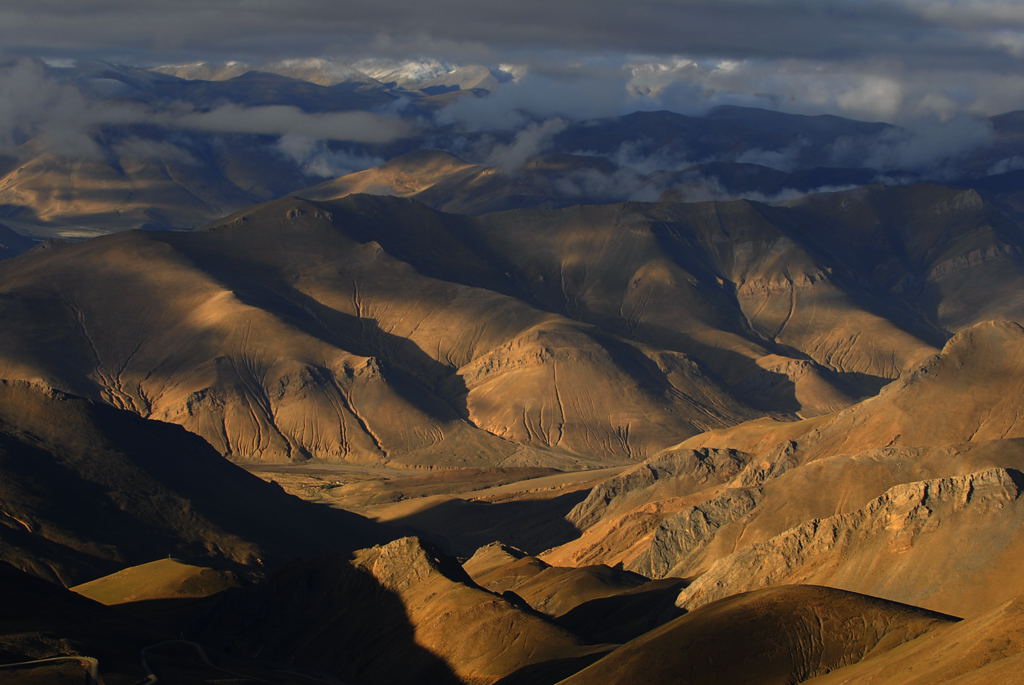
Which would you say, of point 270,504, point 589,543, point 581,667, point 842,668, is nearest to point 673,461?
point 589,543

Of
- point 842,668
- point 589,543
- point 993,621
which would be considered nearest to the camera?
point 993,621

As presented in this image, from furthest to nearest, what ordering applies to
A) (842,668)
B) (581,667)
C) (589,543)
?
(589,543) < (581,667) < (842,668)

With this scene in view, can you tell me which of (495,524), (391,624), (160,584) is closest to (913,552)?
(391,624)

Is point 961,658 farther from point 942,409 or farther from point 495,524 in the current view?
point 495,524

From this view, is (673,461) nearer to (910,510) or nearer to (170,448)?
(170,448)

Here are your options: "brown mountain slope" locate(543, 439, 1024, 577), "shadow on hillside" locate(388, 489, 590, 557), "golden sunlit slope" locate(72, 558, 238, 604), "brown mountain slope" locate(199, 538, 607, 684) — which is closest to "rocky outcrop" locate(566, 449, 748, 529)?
"shadow on hillside" locate(388, 489, 590, 557)
